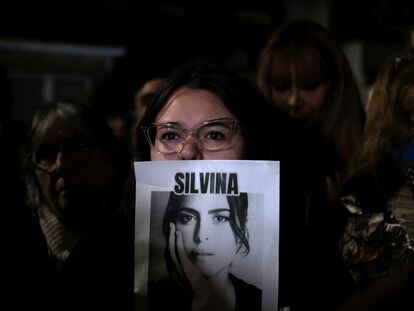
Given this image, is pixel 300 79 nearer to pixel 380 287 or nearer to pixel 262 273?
pixel 262 273

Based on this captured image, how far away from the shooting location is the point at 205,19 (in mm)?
4457

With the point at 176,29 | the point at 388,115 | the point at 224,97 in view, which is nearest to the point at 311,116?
the point at 388,115

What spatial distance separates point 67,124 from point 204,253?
71 centimetres

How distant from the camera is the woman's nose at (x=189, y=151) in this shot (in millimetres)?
999

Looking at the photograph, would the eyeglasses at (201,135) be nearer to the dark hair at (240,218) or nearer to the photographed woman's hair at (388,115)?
the dark hair at (240,218)

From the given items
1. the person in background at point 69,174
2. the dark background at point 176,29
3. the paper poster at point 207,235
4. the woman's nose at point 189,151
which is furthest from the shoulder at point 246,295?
the dark background at point 176,29

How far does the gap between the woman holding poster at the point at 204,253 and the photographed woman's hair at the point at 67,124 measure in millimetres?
636

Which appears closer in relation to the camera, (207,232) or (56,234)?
(207,232)

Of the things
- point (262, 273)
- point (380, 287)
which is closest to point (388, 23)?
point (262, 273)

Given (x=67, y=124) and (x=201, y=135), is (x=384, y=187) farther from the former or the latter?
(x=67, y=124)

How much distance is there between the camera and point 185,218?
88cm

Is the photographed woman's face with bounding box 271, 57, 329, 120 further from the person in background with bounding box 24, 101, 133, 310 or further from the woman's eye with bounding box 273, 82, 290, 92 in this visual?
the person in background with bounding box 24, 101, 133, 310

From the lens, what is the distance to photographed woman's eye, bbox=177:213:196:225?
878 mm

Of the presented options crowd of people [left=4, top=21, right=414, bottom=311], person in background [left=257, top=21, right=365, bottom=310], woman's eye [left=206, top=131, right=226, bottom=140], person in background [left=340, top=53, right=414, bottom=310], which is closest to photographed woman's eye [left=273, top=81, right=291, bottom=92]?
person in background [left=257, top=21, right=365, bottom=310]
